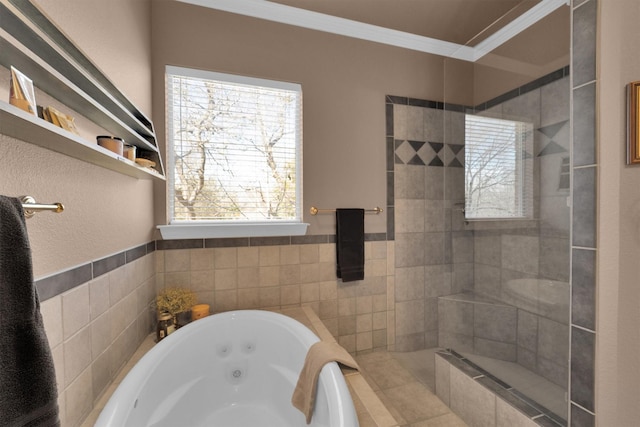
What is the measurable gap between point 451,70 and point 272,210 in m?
1.82

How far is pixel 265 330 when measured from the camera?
5.40 ft

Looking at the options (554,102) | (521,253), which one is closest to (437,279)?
(521,253)

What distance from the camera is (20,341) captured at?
21.0 inches

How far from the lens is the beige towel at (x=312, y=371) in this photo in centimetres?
111

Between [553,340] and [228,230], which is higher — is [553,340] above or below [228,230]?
below

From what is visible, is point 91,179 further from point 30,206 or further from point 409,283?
point 409,283

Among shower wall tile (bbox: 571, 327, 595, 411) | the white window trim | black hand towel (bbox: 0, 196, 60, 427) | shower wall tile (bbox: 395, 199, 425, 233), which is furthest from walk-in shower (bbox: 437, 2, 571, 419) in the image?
black hand towel (bbox: 0, 196, 60, 427)

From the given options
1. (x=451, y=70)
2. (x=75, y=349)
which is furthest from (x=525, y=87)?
(x=75, y=349)

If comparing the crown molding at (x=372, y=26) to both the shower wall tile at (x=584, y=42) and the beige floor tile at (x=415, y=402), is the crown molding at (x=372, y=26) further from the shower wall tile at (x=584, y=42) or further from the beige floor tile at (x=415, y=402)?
the beige floor tile at (x=415, y=402)

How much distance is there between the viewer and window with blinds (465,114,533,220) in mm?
1797

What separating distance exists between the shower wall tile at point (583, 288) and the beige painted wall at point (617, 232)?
0.02 metres

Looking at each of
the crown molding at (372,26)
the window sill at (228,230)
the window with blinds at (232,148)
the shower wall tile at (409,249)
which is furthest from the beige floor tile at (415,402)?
the crown molding at (372,26)

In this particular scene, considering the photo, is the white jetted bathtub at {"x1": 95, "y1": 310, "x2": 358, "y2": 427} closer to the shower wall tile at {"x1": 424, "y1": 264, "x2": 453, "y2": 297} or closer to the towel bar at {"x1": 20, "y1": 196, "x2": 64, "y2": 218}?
the towel bar at {"x1": 20, "y1": 196, "x2": 64, "y2": 218}

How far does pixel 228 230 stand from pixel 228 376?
2.79 feet
